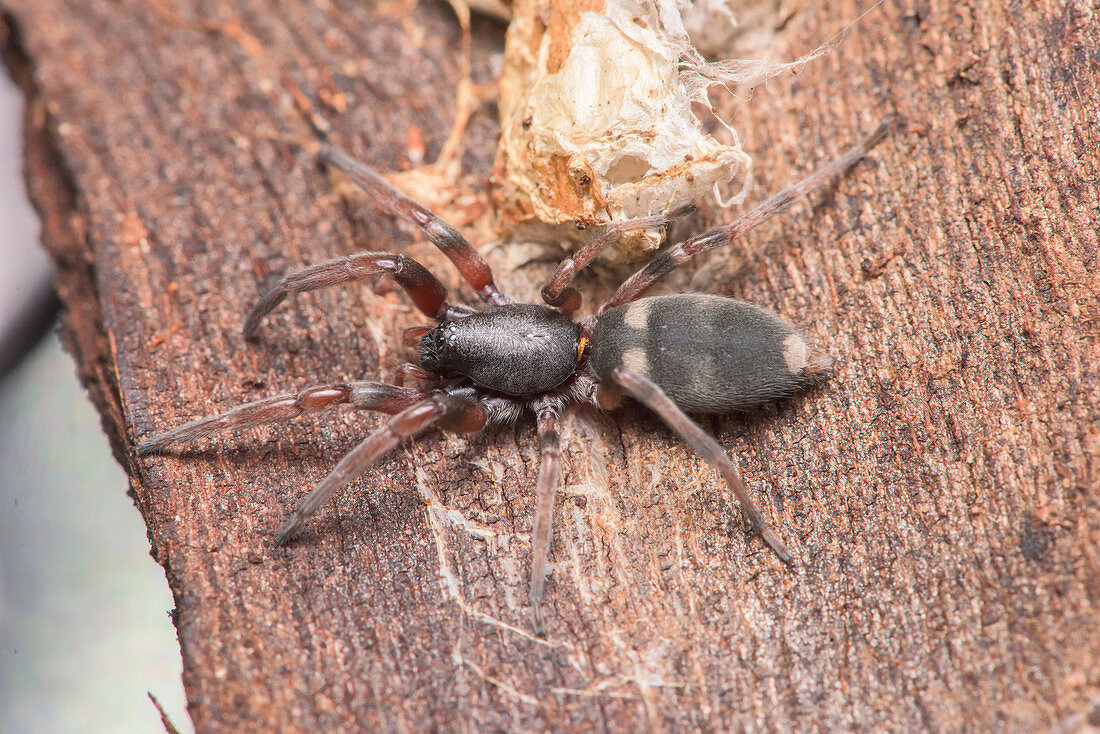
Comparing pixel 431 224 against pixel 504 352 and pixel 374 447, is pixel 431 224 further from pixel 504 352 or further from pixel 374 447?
pixel 374 447

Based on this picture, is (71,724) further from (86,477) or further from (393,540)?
(393,540)

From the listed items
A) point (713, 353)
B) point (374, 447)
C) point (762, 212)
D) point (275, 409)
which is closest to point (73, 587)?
point (275, 409)

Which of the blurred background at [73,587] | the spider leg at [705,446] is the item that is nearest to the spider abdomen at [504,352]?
the spider leg at [705,446]

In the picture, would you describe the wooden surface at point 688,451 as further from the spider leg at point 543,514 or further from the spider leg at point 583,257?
the spider leg at point 583,257

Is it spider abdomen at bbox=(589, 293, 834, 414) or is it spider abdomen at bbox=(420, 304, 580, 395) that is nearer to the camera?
spider abdomen at bbox=(589, 293, 834, 414)

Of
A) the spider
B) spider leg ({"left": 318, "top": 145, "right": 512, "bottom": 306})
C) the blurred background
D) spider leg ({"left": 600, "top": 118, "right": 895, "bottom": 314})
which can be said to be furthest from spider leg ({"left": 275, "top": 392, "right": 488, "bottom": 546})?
spider leg ({"left": 600, "top": 118, "right": 895, "bottom": 314})

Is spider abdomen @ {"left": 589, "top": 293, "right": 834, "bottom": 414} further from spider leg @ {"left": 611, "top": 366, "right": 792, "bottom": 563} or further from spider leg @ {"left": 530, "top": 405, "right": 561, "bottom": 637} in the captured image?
spider leg @ {"left": 530, "top": 405, "right": 561, "bottom": 637}

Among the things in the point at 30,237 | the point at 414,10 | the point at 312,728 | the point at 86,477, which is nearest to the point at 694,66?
the point at 414,10
